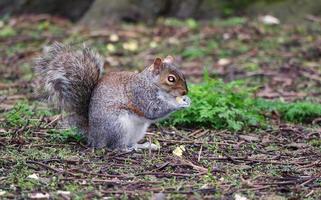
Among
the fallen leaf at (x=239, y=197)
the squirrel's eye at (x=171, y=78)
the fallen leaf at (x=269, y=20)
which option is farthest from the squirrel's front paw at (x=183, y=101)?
the fallen leaf at (x=269, y=20)

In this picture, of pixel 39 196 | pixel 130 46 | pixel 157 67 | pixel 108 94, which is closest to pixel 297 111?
pixel 157 67

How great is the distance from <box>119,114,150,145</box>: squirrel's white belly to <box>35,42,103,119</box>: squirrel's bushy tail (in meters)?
0.36

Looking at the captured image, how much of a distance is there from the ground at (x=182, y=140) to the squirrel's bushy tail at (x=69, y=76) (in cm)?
23

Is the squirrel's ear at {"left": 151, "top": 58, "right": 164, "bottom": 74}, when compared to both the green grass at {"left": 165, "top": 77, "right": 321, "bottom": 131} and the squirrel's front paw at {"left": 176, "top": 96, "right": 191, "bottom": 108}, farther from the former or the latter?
the green grass at {"left": 165, "top": 77, "right": 321, "bottom": 131}

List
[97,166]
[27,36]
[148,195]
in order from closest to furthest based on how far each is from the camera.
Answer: [148,195] → [97,166] → [27,36]

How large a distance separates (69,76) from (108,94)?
321 mm

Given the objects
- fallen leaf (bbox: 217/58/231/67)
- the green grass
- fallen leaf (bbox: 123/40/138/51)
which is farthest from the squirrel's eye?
fallen leaf (bbox: 123/40/138/51)

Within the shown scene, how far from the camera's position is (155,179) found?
13.4 feet

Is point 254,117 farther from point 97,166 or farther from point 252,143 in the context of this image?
point 97,166

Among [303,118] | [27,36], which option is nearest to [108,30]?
[27,36]

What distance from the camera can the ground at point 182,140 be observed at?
12.7 ft

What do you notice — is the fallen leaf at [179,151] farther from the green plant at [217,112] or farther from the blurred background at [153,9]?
the blurred background at [153,9]

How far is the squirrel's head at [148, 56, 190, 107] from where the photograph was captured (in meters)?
4.79

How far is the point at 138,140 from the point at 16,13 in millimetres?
6188
